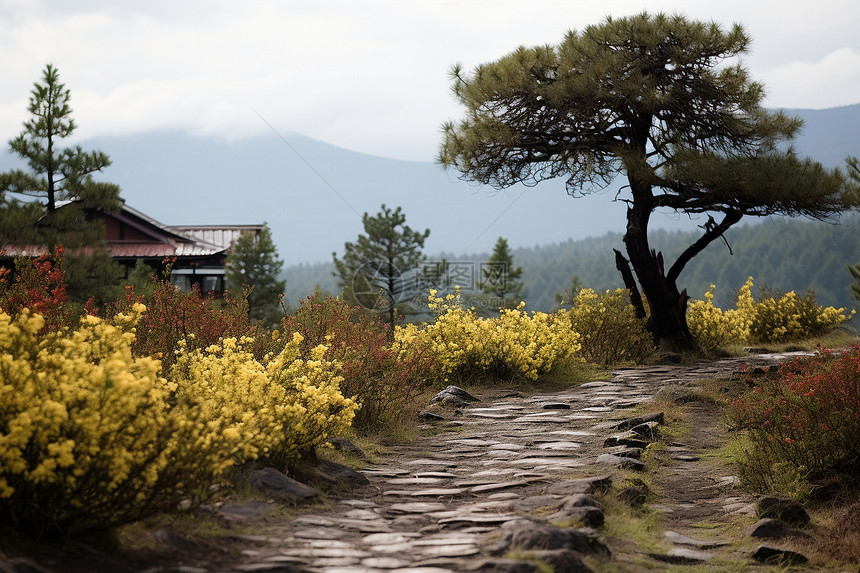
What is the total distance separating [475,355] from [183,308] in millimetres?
4096

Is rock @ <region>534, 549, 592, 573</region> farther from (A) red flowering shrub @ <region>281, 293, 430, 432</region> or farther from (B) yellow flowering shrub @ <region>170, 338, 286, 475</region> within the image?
(A) red flowering shrub @ <region>281, 293, 430, 432</region>

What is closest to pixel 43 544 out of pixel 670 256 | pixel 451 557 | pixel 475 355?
pixel 451 557

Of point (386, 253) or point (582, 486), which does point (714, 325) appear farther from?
point (386, 253)

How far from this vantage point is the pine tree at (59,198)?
1476cm

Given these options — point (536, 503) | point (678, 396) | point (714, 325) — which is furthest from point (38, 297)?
point (714, 325)

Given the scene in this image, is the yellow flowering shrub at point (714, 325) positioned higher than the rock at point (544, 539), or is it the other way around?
the yellow flowering shrub at point (714, 325)

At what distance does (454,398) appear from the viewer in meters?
8.37

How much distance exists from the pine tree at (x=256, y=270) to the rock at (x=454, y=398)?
69.3 feet

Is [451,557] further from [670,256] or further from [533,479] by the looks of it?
[670,256]

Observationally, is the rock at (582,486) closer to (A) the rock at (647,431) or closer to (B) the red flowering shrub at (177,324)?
(A) the rock at (647,431)

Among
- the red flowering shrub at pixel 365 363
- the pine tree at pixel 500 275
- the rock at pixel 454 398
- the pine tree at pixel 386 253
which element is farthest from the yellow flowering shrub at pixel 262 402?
the pine tree at pixel 500 275

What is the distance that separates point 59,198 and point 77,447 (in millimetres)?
14592

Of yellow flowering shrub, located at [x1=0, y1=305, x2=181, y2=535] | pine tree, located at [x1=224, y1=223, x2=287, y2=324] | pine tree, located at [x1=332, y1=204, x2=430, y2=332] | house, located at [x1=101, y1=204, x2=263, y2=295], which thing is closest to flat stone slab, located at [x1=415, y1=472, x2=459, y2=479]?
yellow flowering shrub, located at [x1=0, y1=305, x2=181, y2=535]

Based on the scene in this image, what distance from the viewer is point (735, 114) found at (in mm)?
12766
